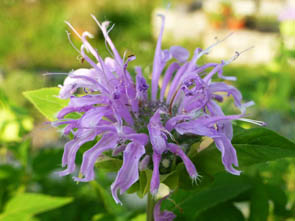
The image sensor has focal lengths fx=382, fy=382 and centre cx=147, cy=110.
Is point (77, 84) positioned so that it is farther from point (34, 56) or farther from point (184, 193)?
point (34, 56)

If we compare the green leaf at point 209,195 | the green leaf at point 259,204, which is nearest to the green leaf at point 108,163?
the green leaf at point 209,195

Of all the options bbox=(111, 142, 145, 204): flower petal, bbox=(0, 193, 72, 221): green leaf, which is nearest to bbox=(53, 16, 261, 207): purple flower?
bbox=(111, 142, 145, 204): flower petal

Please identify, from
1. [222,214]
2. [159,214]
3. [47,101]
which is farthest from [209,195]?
[47,101]

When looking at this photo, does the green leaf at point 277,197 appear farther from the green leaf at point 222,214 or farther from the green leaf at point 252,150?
the green leaf at point 252,150

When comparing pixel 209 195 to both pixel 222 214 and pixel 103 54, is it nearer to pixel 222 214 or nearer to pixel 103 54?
pixel 222 214

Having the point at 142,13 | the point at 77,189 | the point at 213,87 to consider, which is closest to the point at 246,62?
the point at 142,13
